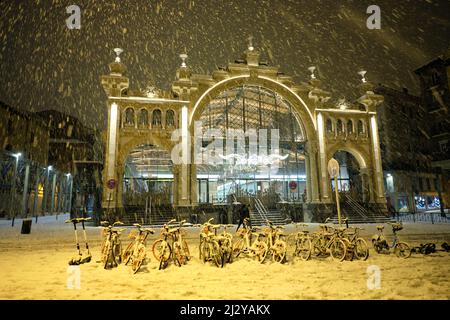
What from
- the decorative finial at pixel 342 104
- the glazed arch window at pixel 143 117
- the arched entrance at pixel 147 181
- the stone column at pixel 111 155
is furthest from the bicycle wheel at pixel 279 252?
the decorative finial at pixel 342 104

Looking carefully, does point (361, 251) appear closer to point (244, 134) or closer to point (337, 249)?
point (337, 249)

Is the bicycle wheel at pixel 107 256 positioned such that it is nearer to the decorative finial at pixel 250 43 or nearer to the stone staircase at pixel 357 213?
the stone staircase at pixel 357 213

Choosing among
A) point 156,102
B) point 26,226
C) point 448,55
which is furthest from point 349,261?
point 448,55

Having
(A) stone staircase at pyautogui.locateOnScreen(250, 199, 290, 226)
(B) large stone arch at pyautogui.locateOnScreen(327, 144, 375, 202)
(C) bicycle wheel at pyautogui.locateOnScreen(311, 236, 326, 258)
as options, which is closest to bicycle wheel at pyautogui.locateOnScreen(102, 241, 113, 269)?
(C) bicycle wheel at pyautogui.locateOnScreen(311, 236, 326, 258)

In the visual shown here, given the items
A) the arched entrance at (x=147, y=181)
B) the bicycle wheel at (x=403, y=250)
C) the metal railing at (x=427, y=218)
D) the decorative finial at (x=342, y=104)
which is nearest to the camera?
the bicycle wheel at (x=403, y=250)

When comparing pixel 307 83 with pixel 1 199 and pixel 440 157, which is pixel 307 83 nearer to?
pixel 440 157

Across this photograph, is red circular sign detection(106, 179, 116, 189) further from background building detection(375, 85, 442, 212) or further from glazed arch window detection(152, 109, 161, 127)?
background building detection(375, 85, 442, 212)

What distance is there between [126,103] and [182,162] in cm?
690

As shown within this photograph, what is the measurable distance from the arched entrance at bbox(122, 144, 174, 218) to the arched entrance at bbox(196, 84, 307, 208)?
346 cm

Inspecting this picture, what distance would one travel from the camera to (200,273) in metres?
7.52

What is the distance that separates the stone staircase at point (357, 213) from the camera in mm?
24250

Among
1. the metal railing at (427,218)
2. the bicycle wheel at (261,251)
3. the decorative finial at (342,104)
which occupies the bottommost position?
the metal railing at (427,218)

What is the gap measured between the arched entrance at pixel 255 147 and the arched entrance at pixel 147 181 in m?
3.46
